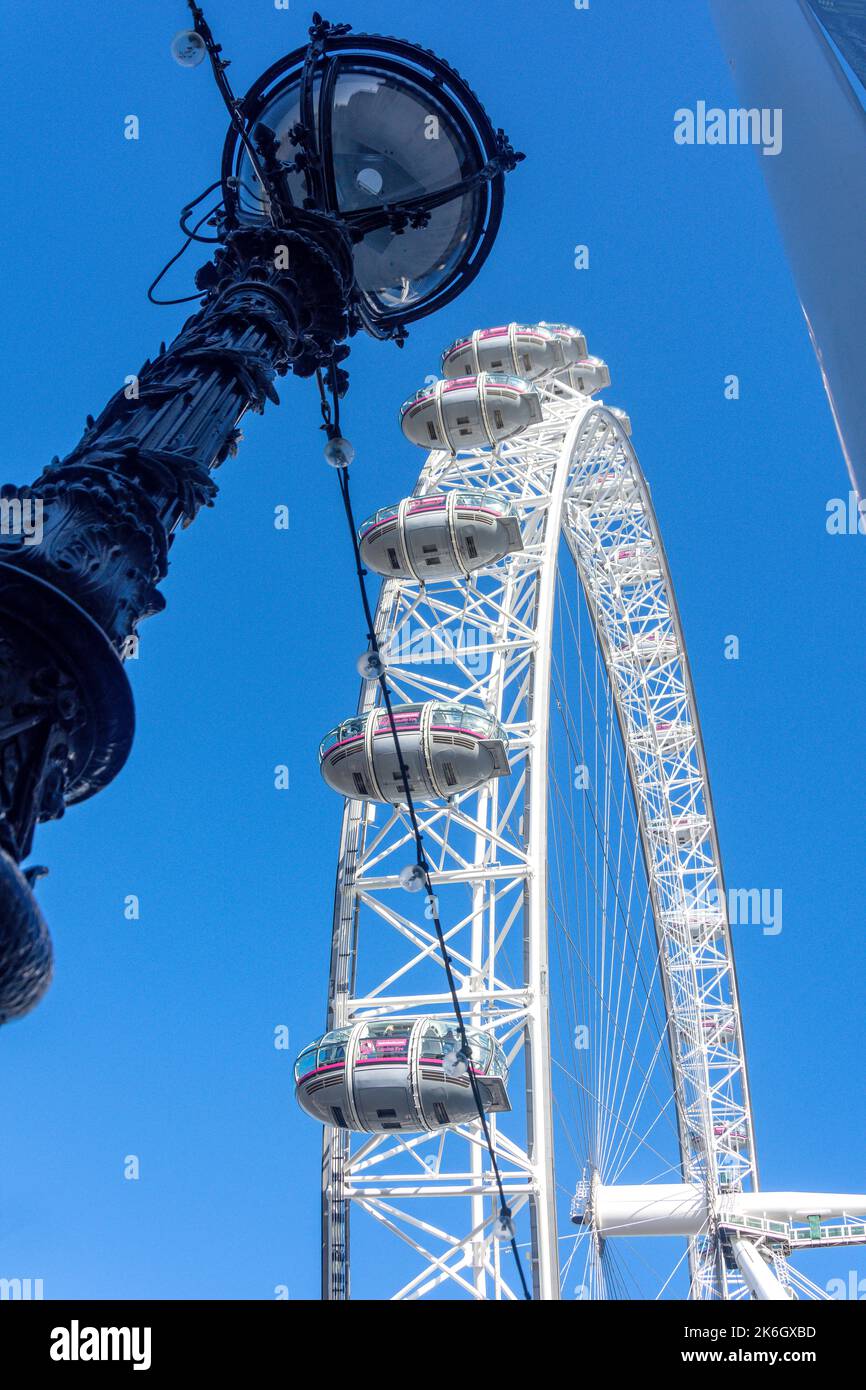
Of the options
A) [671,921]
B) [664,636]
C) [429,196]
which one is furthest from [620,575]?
[429,196]

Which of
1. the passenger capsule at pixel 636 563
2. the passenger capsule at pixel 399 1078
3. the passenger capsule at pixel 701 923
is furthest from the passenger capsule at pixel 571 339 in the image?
the passenger capsule at pixel 399 1078

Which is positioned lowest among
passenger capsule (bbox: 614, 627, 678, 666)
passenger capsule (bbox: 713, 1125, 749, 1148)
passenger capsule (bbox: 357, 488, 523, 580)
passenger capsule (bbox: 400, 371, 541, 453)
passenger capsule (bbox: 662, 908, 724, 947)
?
passenger capsule (bbox: 713, 1125, 749, 1148)

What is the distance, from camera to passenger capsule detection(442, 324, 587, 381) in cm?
2523

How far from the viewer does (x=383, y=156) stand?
5.71 m

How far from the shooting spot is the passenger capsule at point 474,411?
72.4 ft

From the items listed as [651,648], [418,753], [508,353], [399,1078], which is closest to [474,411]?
[508,353]

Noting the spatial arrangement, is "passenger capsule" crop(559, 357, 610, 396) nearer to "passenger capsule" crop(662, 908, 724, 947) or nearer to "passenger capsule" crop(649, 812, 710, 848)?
"passenger capsule" crop(649, 812, 710, 848)

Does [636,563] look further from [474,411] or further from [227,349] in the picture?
[227,349]

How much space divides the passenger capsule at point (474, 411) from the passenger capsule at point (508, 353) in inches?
100

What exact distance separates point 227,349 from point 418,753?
→ 11802mm

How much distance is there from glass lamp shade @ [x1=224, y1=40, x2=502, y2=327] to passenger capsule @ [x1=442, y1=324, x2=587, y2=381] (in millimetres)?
19270
